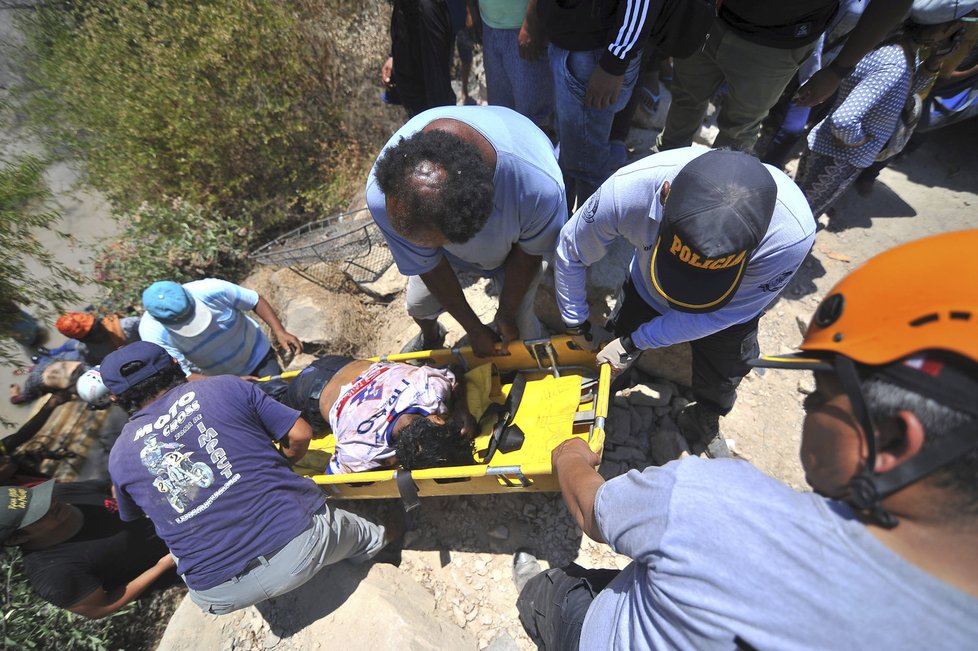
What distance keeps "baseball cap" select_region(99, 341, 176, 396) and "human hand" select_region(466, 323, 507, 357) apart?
6.27 ft

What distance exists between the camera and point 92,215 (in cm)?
645

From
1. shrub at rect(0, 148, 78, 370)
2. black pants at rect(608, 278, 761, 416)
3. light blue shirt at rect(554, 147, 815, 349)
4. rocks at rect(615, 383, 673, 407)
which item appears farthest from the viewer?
shrub at rect(0, 148, 78, 370)

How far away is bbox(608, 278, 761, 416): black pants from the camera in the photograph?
2.27m

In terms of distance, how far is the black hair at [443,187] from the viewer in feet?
5.96

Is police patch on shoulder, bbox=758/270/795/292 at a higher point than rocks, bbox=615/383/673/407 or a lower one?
higher

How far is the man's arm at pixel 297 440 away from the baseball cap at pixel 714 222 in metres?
2.12

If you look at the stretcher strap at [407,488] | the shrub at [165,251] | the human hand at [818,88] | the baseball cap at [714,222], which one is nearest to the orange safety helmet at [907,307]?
the baseball cap at [714,222]

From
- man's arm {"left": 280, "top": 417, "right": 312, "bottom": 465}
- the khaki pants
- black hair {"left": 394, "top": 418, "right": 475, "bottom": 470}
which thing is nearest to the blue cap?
man's arm {"left": 280, "top": 417, "right": 312, "bottom": 465}

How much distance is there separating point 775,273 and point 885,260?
37.1 inches

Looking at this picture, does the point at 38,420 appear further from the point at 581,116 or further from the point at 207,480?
the point at 581,116

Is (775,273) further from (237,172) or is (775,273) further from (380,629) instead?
(237,172)

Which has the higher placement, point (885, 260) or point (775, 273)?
point (885, 260)

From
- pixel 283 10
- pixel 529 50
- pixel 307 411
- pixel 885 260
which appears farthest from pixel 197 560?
pixel 283 10

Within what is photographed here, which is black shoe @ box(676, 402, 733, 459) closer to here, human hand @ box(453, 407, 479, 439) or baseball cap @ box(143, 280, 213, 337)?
human hand @ box(453, 407, 479, 439)
